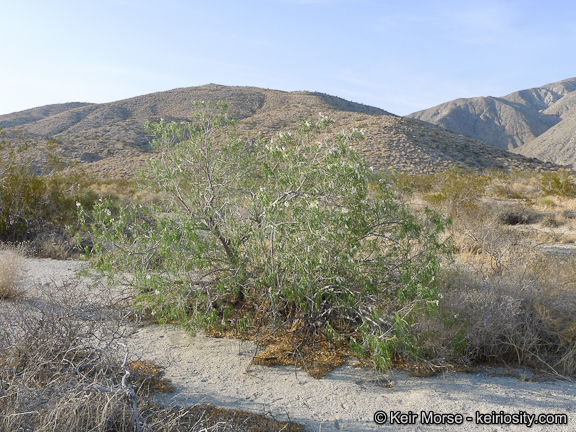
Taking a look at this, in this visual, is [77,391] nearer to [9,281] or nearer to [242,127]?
[9,281]

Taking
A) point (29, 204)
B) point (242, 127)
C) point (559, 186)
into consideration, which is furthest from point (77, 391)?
point (242, 127)

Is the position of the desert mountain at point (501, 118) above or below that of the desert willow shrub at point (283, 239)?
above

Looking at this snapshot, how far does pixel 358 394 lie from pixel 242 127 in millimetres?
35968

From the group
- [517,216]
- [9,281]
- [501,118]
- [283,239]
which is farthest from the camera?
[501,118]

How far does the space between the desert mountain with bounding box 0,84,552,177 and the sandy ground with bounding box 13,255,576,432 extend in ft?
69.8

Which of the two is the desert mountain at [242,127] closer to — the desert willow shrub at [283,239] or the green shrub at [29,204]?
the green shrub at [29,204]

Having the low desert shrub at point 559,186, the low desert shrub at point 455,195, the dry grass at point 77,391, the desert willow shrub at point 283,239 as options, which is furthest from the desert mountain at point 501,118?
Answer: the dry grass at point 77,391

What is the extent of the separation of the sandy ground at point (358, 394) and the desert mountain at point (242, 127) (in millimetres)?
21260

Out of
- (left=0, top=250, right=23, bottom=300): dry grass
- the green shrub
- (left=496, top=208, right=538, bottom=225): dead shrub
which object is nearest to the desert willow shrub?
(left=0, top=250, right=23, bottom=300): dry grass

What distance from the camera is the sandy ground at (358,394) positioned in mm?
3926

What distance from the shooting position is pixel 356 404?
4.16m

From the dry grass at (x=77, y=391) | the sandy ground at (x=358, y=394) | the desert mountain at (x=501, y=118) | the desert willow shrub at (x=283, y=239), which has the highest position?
the desert mountain at (x=501, y=118)

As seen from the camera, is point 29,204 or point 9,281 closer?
point 9,281

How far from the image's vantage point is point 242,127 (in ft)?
128
